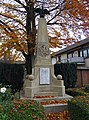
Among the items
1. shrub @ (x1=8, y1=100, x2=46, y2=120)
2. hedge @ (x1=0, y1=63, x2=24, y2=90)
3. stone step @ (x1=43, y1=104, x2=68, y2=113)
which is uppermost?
hedge @ (x1=0, y1=63, x2=24, y2=90)

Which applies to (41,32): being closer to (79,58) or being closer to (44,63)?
(44,63)

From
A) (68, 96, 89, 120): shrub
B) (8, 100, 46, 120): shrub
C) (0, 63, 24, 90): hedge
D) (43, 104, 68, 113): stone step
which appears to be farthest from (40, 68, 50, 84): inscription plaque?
(8, 100, 46, 120): shrub

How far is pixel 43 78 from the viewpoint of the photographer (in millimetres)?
9781

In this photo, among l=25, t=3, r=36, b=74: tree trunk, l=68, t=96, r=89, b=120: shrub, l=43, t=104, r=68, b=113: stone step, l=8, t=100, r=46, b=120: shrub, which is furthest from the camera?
l=25, t=3, r=36, b=74: tree trunk

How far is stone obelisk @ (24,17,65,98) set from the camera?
9312mm

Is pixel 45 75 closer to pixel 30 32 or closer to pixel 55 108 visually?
pixel 55 108

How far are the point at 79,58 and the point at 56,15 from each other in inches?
606

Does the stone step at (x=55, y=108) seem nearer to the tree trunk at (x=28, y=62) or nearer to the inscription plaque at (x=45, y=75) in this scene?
the inscription plaque at (x=45, y=75)

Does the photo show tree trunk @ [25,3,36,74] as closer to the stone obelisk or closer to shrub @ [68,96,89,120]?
the stone obelisk

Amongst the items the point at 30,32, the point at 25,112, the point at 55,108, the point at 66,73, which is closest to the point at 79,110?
the point at 25,112

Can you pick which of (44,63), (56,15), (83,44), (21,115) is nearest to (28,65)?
(44,63)

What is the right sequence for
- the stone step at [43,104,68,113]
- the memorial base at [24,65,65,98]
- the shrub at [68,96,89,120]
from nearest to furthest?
1. the shrub at [68,96,89,120]
2. the stone step at [43,104,68,113]
3. the memorial base at [24,65,65,98]

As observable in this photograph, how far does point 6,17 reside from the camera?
12.7 m

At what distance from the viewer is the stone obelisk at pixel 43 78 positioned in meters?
9.31
